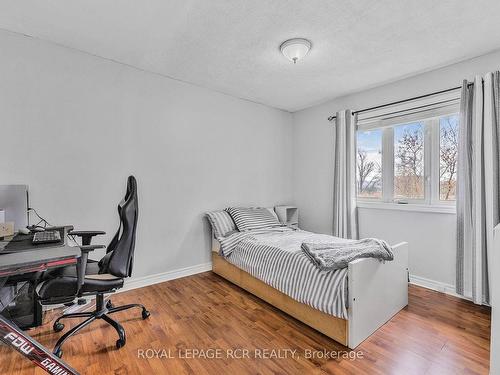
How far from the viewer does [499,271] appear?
1.38 meters

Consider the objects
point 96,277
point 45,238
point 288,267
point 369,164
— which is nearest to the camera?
point 45,238

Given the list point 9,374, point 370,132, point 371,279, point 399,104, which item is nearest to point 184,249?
A: point 9,374

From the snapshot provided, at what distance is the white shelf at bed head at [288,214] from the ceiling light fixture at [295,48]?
2216 mm

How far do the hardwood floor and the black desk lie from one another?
1.23 ft

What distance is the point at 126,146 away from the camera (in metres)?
2.75

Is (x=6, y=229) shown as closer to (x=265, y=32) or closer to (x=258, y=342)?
(x=258, y=342)

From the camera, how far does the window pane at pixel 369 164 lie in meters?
3.39

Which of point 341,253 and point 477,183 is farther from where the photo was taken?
point 477,183

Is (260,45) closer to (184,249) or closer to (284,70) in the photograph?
(284,70)

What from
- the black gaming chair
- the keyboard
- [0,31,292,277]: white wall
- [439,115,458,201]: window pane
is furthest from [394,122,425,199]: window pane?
the keyboard

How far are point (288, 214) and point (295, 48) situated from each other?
255 cm

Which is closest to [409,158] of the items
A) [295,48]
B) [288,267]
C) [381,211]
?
[381,211]

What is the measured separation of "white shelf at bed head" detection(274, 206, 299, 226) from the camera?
12.9 feet

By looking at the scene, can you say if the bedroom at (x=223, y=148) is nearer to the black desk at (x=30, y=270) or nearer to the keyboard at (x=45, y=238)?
the black desk at (x=30, y=270)
